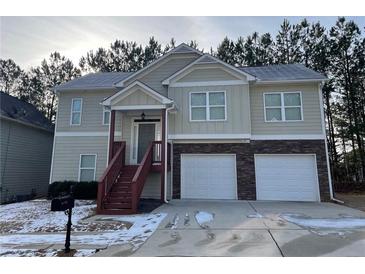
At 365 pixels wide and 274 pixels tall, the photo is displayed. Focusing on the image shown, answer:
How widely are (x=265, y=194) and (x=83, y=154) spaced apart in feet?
30.7

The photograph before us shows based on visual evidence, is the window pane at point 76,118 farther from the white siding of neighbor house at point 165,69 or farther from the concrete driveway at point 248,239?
the concrete driveway at point 248,239

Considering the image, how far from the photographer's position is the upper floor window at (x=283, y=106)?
1170cm

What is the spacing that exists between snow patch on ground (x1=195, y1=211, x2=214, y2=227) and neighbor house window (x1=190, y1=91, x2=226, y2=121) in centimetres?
506

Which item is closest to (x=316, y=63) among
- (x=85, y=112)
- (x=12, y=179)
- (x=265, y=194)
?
(x=265, y=194)

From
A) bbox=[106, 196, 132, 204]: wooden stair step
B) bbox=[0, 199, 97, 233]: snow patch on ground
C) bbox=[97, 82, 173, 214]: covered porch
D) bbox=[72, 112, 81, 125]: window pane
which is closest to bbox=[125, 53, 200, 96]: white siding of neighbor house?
bbox=[97, 82, 173, 214]: covered porch

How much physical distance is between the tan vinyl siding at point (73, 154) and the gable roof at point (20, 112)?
13.2 feet

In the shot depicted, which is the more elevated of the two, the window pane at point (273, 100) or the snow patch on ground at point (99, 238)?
the window pane at point (273, 100)

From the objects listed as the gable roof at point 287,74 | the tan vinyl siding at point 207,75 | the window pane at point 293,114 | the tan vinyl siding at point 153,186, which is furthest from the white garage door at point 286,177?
the tan vinyl siding at point 153,186

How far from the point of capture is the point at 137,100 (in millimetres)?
10836

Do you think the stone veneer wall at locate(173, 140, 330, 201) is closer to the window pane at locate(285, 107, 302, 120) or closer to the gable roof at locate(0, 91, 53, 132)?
the window pane at locate(285, 107, 302, 120)

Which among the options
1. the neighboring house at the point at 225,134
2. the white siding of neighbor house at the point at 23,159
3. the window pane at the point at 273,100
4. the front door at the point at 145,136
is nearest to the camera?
the neighboring house at the point at 225,134

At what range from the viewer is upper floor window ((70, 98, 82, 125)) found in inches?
527

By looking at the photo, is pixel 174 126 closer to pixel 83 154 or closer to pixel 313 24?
pixel 83 154

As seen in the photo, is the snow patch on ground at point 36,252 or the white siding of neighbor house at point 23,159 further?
the white siding of neighbor house at point 23,159
